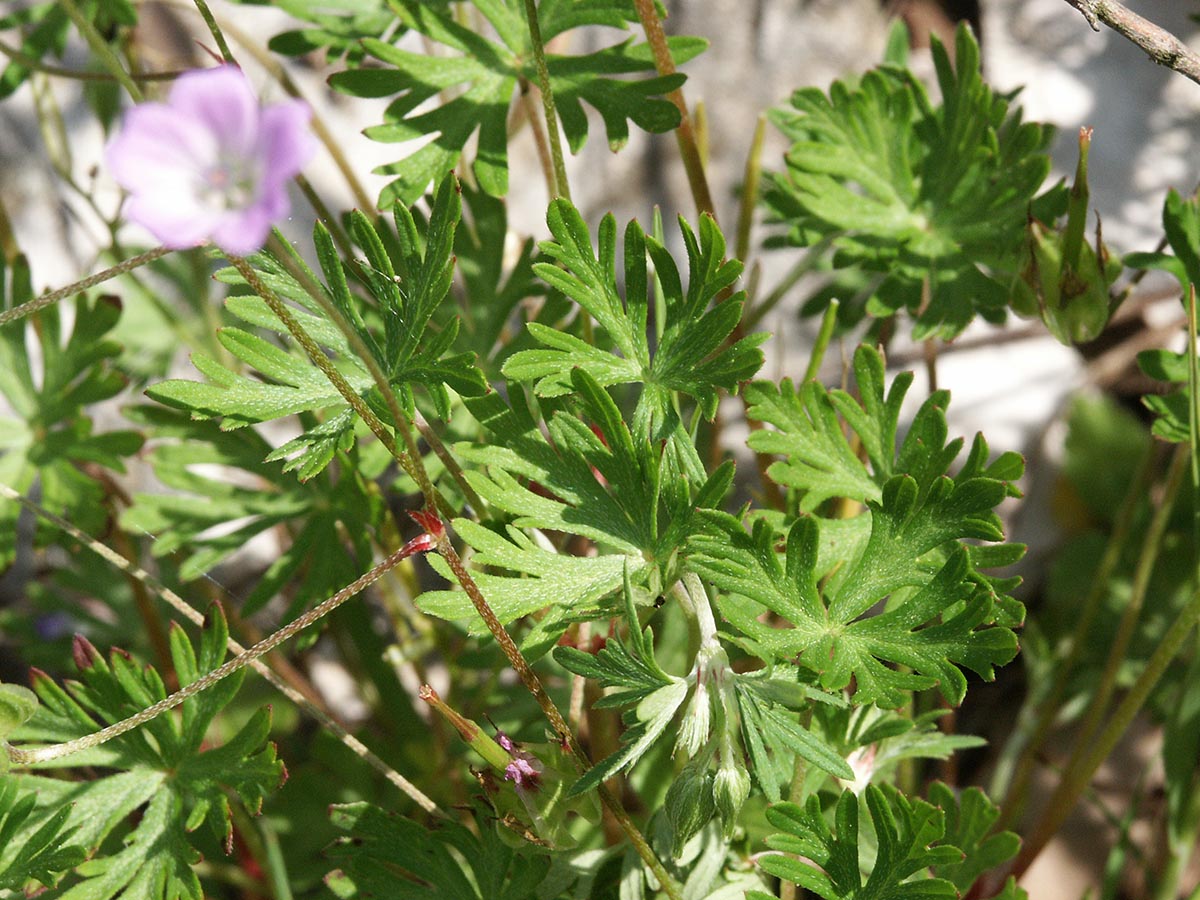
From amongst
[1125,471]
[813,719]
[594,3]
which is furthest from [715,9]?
[813,719]

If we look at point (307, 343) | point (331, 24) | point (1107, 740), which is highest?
point (331, 24)

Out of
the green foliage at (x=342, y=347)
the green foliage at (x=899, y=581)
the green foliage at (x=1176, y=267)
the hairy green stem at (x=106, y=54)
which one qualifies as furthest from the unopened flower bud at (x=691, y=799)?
the hairy green stem at (x=106, y=54)

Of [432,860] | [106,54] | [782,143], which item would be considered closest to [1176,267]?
[782,143]

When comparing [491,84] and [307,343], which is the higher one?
[491,84]

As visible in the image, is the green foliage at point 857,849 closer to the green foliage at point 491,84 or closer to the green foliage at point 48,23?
the green foliage at point 491,84

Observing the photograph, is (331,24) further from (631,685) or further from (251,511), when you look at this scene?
(631,685)

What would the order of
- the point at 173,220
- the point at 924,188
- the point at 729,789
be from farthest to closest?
the point at 924,188, the point at 729,789, the point at 173,220

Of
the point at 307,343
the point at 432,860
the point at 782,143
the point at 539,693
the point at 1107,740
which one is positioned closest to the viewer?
the point at 307,343
